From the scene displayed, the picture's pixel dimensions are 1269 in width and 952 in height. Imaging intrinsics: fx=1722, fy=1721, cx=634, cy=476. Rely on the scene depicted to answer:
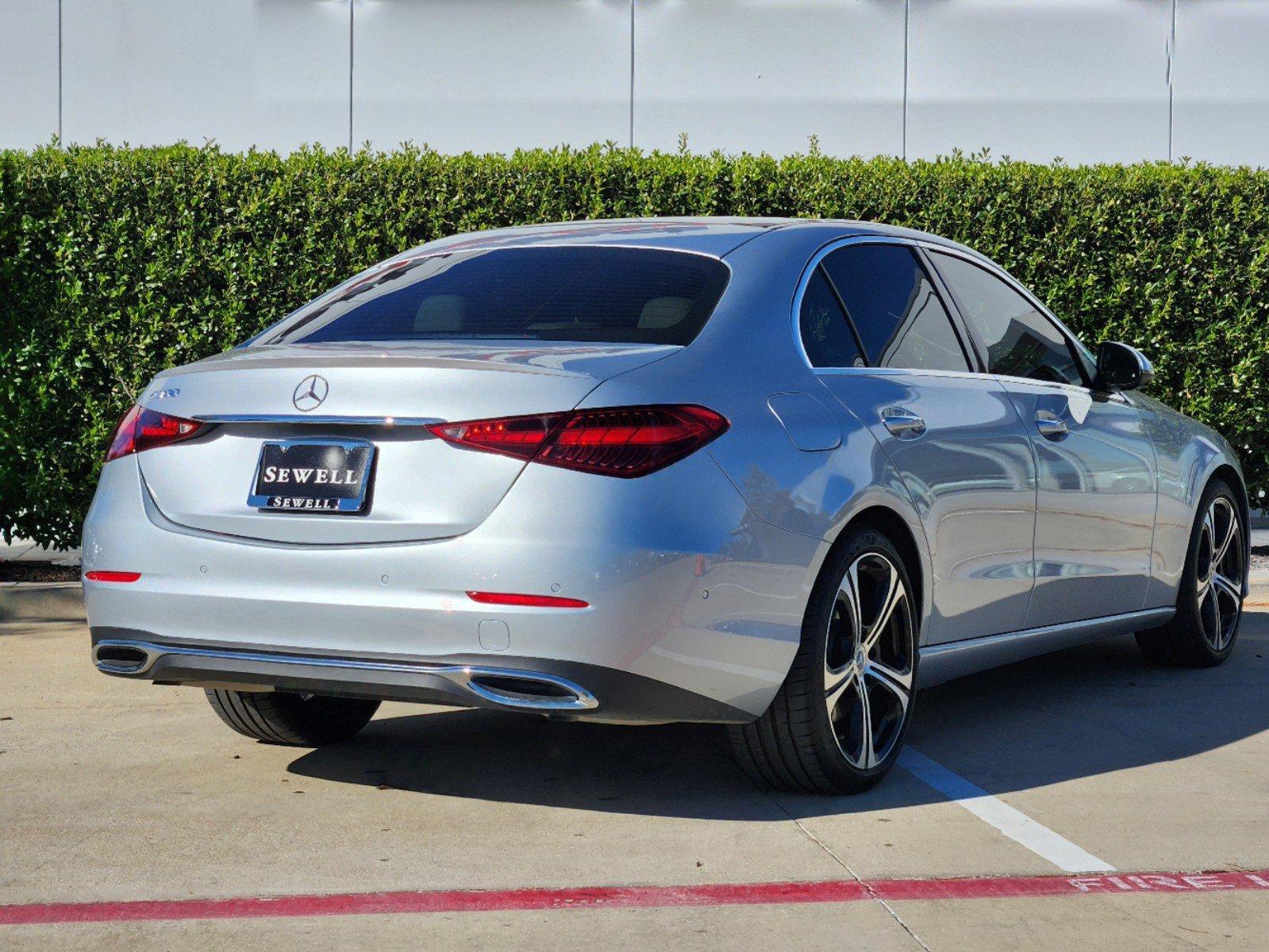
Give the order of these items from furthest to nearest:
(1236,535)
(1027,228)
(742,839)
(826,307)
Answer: (1027,228), (1236,535), (826,307), (742,839)

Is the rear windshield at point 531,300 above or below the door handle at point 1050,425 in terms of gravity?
above

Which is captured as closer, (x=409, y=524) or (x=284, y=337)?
(x=409, y=524)

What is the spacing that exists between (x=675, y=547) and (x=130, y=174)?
6861mm

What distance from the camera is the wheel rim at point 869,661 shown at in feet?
16.0

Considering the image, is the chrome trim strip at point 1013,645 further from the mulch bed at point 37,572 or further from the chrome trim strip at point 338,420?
the mulch bed at point 37,572

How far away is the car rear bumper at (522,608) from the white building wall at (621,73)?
31.8 ft

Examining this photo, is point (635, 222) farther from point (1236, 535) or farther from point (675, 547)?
point (1236, 535)

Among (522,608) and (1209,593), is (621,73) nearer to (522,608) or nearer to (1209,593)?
→ (1209,593)

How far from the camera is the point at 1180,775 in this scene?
5383mm

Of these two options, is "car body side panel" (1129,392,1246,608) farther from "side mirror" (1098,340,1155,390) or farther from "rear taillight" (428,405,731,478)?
"rear taillight" (428,405,731,478)

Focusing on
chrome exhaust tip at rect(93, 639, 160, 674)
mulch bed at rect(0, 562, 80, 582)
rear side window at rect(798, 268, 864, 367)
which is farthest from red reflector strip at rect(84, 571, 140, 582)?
mulch bed at rect(0, 562, 80, 582)

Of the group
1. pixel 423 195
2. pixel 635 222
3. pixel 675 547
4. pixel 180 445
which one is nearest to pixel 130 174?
pixel 423 195

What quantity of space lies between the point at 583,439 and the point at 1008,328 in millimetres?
2583

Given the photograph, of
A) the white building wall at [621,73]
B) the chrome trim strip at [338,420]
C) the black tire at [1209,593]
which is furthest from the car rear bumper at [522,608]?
the white building wall at [621,73]
